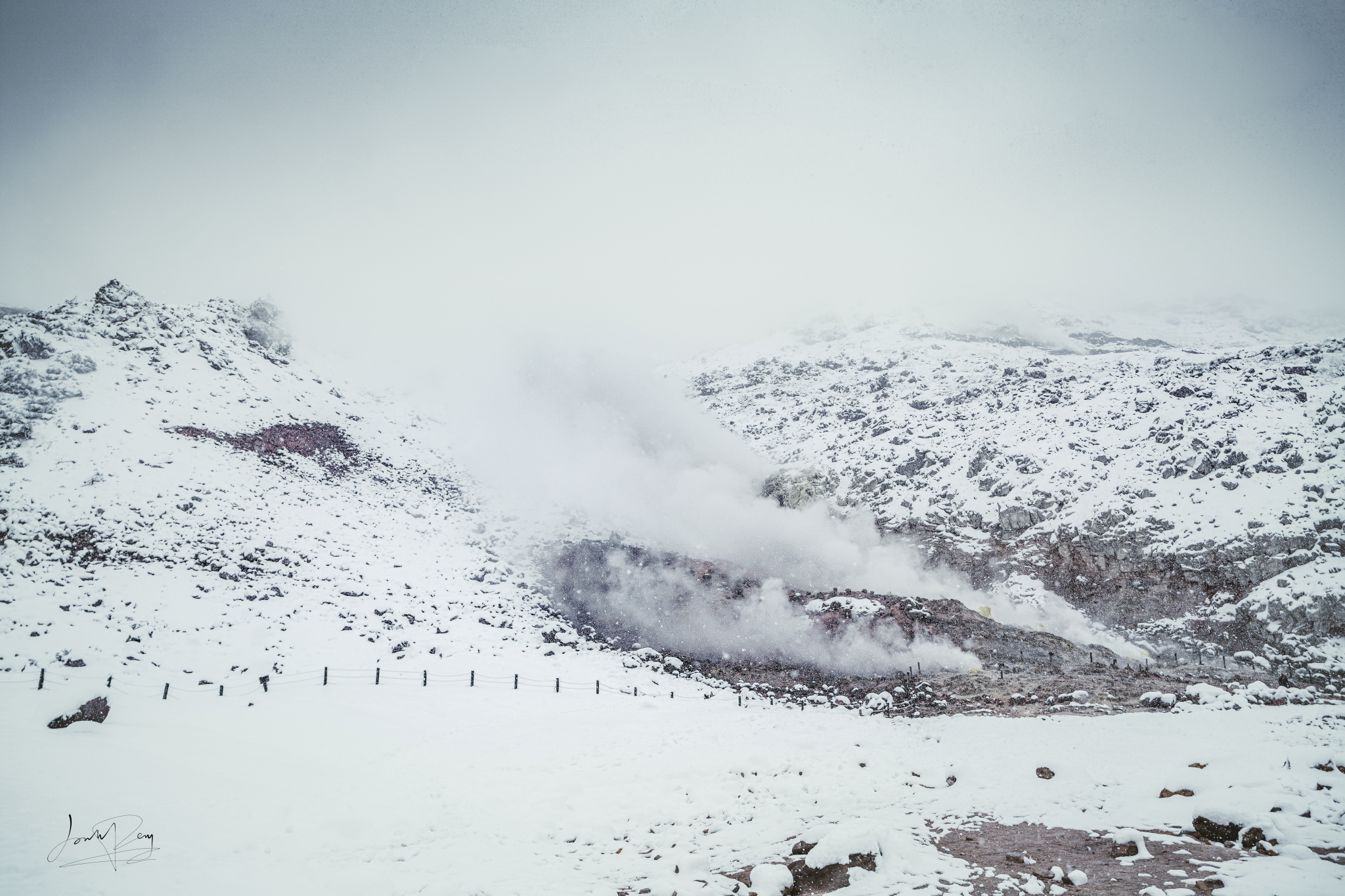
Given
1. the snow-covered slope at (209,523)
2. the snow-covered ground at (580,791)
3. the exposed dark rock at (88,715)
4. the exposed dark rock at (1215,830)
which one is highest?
the snow-covered slope at (209,523)

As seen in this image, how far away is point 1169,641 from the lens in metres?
23.1

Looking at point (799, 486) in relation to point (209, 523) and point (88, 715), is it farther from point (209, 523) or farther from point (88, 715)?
point (88, 715)

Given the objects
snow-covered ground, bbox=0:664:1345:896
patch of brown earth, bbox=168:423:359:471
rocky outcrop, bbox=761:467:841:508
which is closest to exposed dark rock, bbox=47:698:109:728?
snow-covered ground, bbox=0:664:1345:896

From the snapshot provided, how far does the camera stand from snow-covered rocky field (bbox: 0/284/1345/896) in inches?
291

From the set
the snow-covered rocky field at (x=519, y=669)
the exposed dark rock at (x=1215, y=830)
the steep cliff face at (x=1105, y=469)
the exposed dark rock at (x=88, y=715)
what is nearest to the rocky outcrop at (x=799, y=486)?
the steep cliff face at (x=1105, y=469)

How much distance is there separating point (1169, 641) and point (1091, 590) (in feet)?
11.5

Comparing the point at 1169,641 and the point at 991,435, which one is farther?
the point at 991,435

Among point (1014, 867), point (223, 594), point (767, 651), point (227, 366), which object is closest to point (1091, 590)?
point (767, 651)

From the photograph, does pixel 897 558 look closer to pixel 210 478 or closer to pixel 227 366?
pixel 210 478
